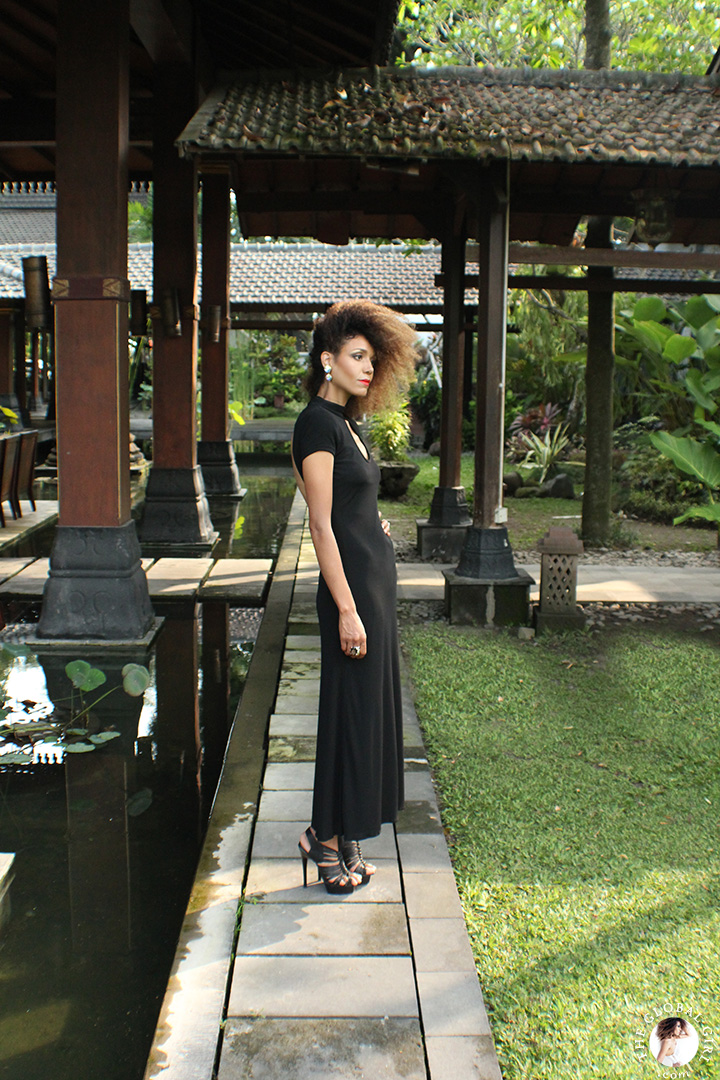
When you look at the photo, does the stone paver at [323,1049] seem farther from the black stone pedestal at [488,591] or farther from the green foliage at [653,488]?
the green foliage at [653,488]

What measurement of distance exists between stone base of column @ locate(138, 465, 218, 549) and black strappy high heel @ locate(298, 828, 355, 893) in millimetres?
5944

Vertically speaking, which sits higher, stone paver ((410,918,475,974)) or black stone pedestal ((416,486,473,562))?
black stone pedestal ((416,486,473,562))

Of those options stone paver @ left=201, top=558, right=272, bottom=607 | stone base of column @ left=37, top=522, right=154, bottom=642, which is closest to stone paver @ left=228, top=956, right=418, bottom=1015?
stone base of column @ left=37, top=522, right=154, bottom=642

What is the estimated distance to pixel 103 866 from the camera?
2914 mm

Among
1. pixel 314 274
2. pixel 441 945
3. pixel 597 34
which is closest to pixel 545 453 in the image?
pixel 597 34

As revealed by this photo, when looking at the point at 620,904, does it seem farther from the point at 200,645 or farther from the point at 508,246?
the point at 508,246

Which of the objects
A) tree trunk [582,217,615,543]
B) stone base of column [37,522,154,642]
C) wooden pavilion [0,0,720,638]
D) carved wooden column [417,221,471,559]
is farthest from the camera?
tree trunk [582,217,615,543]

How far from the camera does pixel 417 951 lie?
2.34m

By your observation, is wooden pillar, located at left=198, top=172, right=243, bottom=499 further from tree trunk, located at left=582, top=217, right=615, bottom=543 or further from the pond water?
the pond water

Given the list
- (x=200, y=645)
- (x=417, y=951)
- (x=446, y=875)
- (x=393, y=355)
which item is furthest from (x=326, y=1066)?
(x=200, y=645)

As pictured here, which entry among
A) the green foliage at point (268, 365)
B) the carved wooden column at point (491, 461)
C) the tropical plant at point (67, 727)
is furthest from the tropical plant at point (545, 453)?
the tropical plant at point (67, 727)

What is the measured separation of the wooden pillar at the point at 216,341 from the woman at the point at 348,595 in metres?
8.34

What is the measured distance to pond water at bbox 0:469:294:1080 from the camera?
2205mm

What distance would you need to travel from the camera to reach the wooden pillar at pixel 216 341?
11.1 meters
